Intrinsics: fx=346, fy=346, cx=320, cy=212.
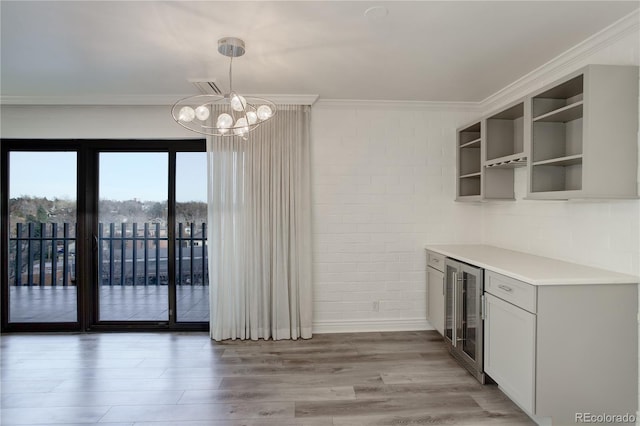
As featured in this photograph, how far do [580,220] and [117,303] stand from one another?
15.6 feet

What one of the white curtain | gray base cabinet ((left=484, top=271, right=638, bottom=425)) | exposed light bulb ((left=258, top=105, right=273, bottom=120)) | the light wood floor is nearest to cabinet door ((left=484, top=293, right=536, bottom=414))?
Result: gray base cabinet ((left=484, top=271, right=638, bottom=425))

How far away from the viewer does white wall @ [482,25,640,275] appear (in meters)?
2.27

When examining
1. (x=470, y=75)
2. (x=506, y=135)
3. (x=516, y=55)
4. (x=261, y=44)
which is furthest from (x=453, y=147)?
(x=261, y=44)

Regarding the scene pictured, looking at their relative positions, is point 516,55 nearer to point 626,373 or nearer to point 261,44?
point 261,44

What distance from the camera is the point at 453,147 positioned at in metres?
4.06

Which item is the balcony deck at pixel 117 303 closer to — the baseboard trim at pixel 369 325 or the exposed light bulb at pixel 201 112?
the baseboard trim at pixel 369 325

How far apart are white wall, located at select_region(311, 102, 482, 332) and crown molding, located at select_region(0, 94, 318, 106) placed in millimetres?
303

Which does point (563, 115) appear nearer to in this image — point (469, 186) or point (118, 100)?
point (469, 186)

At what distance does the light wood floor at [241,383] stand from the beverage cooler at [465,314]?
5.8 inches

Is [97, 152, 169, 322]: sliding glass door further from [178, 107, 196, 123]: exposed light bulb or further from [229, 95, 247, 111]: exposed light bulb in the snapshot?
[229, 95, 247, 111]: exposed light bulb

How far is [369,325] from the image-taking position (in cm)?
398

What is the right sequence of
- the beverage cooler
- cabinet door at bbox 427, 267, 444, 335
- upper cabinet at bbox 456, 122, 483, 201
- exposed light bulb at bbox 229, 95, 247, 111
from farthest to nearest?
upper cabinet at bbox 456, 122, 483, 201
cabinet door at bbox 427, 267, 444, 335
the beverage cooler
exposed light bulb at bbox 229, 95, 247, 111

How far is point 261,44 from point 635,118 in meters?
2.54

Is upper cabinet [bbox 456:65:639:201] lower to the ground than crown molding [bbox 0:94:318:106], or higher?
lower
